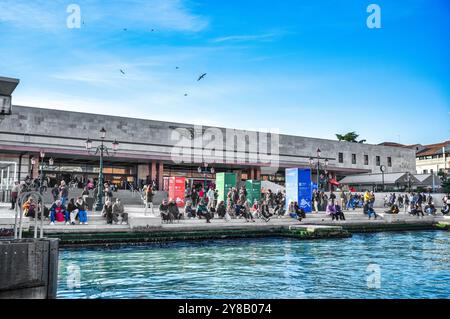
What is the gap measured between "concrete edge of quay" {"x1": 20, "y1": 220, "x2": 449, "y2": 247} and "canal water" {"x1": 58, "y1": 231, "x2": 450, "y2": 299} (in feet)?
2.21

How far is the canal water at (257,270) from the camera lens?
9.41 metres

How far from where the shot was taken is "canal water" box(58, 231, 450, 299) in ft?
30.9

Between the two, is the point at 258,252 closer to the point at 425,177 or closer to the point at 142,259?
the point at 142,259

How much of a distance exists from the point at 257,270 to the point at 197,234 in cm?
661

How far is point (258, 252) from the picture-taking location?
15328 mm

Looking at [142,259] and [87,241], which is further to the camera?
[87,241]

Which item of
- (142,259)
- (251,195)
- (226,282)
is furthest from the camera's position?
(251,195)

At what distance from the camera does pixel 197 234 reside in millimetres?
18141

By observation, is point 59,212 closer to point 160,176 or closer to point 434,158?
point 160,176

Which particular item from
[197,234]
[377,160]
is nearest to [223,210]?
[197,234]

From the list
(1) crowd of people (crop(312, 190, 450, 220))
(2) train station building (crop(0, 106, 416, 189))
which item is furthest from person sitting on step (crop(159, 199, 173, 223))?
(2) train station building (crop(0, 106, 416, 189))

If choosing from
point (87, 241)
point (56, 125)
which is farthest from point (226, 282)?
point (56, 125)
